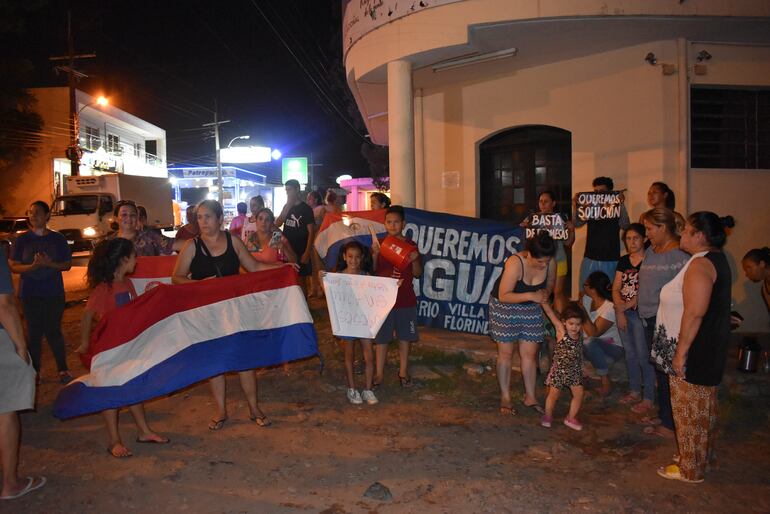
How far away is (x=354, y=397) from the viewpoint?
612cm

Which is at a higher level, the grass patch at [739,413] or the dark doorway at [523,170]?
the dark doorway at [523,170]

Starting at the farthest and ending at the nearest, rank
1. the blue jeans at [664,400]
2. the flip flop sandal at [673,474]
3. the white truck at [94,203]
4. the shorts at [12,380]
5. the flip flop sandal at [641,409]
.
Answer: the white truck at [94,203] < the flip flop sandal at [641,409] < the blue jeans at [664,400] < the flip flop sandal at [673,474] < the shorts at [12,380]

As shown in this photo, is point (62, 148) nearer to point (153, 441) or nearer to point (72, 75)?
point (72, 75)

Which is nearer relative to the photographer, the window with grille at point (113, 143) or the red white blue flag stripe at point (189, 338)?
the red white blue flag stripe at point (189, 338)

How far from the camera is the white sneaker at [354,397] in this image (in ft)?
20.1

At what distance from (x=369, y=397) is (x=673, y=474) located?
2778 mm

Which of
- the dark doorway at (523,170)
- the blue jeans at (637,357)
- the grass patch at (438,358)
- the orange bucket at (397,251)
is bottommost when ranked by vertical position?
the grass patch at (438,358)

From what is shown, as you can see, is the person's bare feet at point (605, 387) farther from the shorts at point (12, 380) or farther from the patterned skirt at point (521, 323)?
the shorts at point (12, 380)

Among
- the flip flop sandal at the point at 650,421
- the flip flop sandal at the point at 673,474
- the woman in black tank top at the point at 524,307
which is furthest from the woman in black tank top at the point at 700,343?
the woman in black tank top at the point at 524,307

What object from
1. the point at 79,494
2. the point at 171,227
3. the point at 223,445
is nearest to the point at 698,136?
the point at 223,445

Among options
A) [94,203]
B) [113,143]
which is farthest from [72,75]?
[113,143]

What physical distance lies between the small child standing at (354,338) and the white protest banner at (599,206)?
9.47ft

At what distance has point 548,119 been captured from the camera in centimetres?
Result: 945

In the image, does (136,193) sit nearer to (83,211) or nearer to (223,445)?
(83,211)
